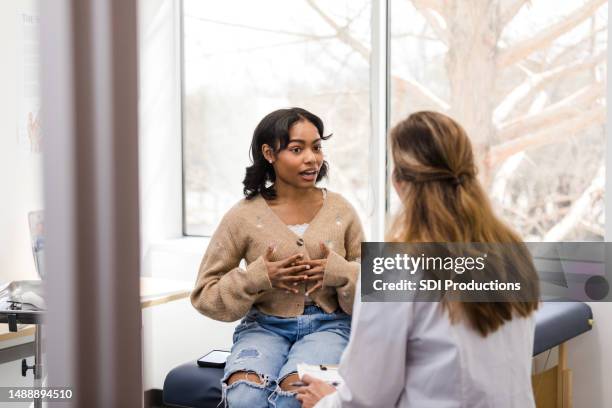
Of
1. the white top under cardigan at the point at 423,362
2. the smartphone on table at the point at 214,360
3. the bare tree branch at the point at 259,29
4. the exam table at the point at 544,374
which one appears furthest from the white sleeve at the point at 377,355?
the bare tree branch at the point at 259,29

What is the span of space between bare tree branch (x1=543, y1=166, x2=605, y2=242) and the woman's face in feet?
3.60

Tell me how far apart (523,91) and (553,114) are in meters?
0.13

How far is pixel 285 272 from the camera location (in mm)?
1464

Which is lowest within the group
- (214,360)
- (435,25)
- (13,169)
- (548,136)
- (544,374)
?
(544,374)

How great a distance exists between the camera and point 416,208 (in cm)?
90

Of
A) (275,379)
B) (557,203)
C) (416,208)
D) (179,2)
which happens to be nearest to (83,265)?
(416,208)

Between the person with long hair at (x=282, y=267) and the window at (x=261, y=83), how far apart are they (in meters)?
1.00

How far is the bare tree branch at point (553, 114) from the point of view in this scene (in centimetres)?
218

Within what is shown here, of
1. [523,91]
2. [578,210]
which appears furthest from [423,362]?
[523,91]

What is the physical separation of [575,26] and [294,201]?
1250 millimetres

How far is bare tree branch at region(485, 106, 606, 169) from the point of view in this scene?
2176mm

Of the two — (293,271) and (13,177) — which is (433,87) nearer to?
(293,271)

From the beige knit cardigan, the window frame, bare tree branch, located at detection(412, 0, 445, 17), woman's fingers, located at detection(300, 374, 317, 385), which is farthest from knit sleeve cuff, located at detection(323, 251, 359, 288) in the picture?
bare tree branch, located at detection(412, 0, 445, 17)

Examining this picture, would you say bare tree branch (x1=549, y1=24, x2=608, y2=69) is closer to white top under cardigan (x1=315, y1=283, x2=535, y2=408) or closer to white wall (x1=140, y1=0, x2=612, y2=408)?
white wall (x1=140, y1=0, x2=612, y2=408)
